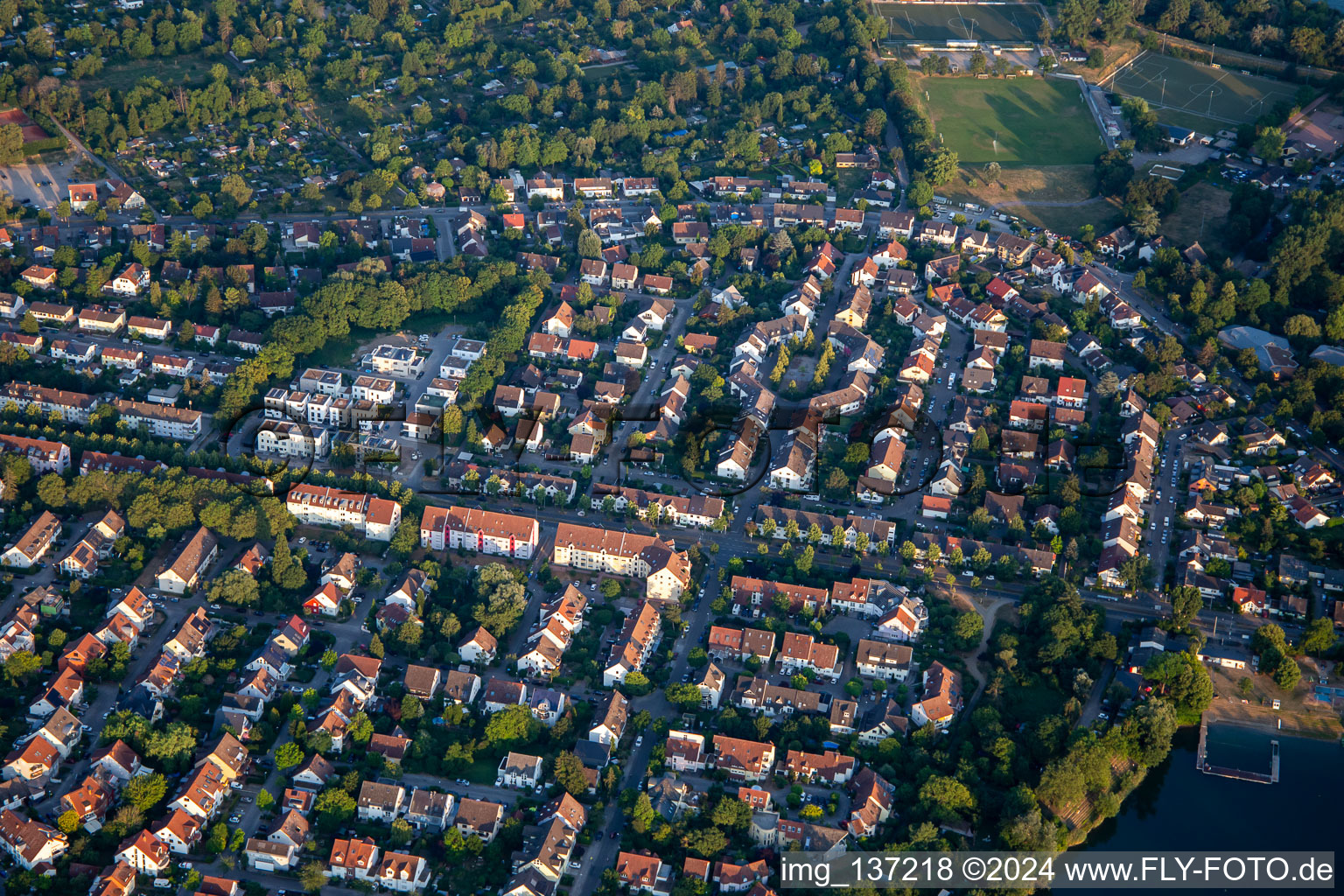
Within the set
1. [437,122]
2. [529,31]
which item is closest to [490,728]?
[437,122]

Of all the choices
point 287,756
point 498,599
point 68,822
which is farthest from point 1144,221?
point 68,822

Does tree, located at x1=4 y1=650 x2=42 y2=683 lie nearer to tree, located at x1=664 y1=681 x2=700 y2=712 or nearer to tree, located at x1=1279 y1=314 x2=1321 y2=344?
tree, located at x1=664 y1=681 x2=700 y2=712

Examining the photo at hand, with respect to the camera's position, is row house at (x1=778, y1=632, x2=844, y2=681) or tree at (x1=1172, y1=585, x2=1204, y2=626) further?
tree at (x1=1172, y1=585, x2=1204, y2=626)

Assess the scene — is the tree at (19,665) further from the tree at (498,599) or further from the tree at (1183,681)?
the tree at (1183,681)

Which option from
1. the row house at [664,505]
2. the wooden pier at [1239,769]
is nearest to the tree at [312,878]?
the row house at [664,505]

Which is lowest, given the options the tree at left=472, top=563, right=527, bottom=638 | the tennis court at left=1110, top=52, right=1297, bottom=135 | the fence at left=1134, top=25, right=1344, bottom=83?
the tree at left=472, top=563, right=527, bottom=638

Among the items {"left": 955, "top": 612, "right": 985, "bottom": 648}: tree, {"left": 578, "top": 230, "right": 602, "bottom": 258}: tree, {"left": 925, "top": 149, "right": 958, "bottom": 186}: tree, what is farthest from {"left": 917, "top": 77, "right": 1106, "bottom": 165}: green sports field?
{"left": 955, "top": 612, "right": 985, "bottom": 648}: tree
